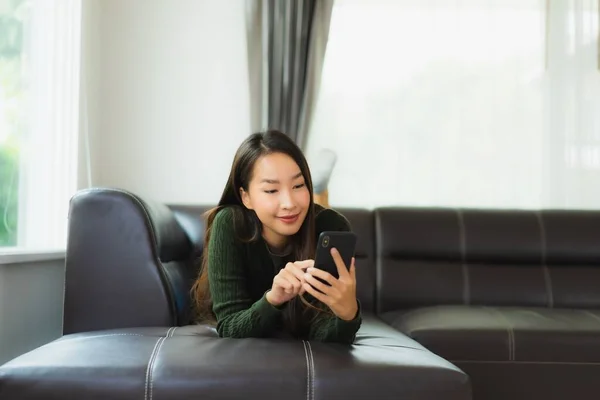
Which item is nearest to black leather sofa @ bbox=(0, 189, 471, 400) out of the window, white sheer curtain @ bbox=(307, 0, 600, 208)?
the window

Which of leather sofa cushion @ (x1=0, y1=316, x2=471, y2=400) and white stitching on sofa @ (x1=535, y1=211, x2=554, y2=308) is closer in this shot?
leather sofa cushion @ (x1=0, y1=316, x2=471, y2=400)

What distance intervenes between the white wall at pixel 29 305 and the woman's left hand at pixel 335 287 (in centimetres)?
105

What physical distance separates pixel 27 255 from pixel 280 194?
964 mm

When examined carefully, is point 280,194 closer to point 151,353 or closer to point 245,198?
point 245,198

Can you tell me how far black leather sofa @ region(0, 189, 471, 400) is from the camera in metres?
→ 1.28

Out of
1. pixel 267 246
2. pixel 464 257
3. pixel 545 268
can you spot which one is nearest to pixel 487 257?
pixel 464 257

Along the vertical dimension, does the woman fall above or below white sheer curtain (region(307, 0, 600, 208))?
below

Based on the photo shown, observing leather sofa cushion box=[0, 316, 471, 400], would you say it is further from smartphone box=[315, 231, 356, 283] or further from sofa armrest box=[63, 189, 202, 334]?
sofa armrest box=[63, 189, 202, 334]

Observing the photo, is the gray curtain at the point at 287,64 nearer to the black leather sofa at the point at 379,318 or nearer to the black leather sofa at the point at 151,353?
the black leather sofa at the point at 379,318

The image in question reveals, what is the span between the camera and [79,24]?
2713 mm

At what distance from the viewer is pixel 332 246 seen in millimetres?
1338

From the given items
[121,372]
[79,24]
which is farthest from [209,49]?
[121,372]

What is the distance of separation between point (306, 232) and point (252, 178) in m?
0.19

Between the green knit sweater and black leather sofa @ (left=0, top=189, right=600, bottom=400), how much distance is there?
0.05 m
